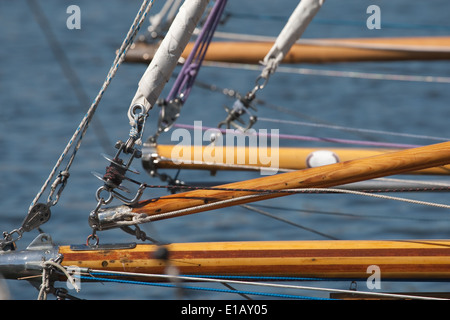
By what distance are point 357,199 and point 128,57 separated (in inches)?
149

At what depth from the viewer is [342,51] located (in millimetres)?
11742

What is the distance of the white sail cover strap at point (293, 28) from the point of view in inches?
341

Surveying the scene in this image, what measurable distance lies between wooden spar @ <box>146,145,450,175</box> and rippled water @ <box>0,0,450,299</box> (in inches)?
28.2

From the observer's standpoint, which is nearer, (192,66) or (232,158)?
(232,158)

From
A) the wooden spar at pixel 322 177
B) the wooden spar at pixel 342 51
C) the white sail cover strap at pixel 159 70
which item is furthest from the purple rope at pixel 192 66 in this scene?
the wooden spar at pixel 322 177

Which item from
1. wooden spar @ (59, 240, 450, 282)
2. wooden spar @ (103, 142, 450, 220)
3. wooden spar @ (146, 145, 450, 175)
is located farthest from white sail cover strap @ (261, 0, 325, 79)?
wooden spar @ (59, 240, 450, 282)

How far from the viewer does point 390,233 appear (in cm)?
1155

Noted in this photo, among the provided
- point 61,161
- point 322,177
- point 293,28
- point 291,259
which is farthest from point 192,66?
A: point 291,259

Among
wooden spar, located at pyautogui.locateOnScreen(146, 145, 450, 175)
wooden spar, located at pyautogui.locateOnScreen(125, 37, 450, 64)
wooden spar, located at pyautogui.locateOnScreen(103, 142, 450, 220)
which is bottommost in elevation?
wooden spar, located at pyautogui.locateOnScreen(103, 142, 450, 220)

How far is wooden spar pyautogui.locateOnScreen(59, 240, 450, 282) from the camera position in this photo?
18.9 ft

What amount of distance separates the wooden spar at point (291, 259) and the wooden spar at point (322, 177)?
0.31 metres

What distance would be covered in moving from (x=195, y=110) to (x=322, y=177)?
12598 millimetres

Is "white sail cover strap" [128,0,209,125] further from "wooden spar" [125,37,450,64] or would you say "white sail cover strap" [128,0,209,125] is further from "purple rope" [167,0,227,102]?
"wooden spar" [125,37,450,64]

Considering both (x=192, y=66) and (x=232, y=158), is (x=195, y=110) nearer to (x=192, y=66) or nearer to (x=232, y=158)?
(x=192, y=66)
